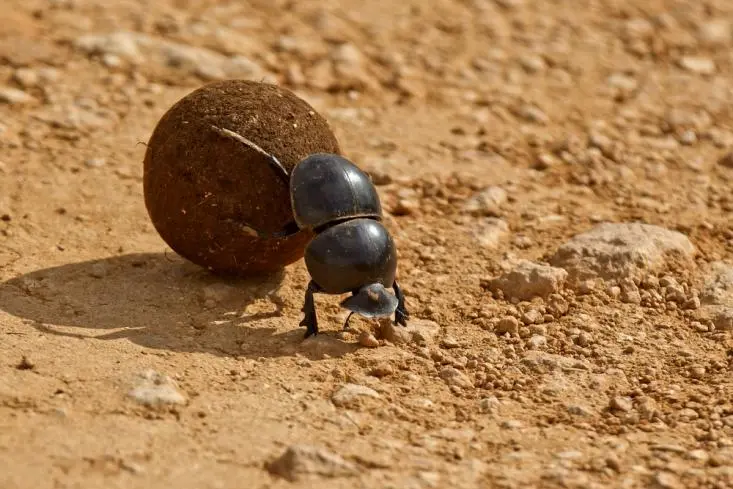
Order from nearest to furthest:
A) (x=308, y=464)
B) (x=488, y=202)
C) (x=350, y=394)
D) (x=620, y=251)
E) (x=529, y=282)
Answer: (x=308, y=464)
(x=350, y=394)
(x=529, y=282)
(x=620, y=251)
(x=488, y=202)

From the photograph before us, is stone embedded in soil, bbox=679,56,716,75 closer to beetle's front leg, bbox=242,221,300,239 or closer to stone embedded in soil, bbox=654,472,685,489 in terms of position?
beetle's front leg, bbox=242,221,300,239

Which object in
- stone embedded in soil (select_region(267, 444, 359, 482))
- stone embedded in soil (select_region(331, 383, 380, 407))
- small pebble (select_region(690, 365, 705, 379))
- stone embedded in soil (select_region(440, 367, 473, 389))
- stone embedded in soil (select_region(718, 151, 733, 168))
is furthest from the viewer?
stone embedded in soil (select_region(718, 151, 733, 168))

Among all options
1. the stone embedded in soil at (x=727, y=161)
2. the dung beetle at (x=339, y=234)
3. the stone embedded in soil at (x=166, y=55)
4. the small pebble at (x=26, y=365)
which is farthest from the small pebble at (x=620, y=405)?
the stone embedded in soil at (x=166, y=55)

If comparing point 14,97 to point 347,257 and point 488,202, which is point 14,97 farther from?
point 347,257

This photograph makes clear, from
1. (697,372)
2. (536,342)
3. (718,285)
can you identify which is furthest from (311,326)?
(718,285)

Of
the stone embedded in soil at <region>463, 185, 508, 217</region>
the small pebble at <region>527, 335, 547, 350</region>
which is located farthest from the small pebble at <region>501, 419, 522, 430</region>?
the stone embedded in soil at <region>463, 185, 508, 217</region>
